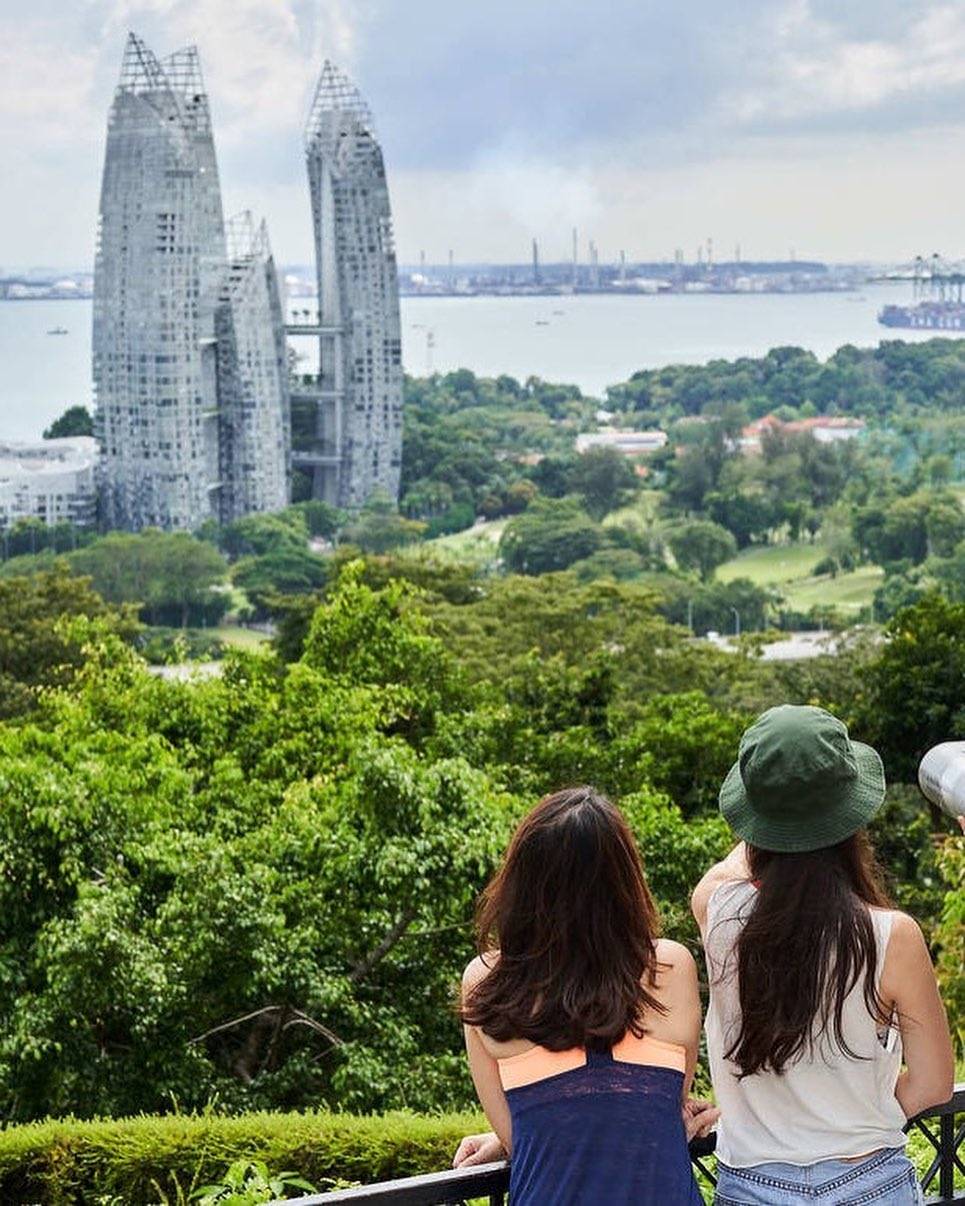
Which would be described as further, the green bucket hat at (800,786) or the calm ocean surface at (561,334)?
the calm ocean surface at (561,334)

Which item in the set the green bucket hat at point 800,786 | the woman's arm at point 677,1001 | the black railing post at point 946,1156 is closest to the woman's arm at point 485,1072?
the woman's arm at point 677,1001

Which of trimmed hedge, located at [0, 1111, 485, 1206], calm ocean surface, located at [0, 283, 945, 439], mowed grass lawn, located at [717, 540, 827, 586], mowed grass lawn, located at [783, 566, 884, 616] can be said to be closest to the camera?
trimmed hedge, located at [0, 1111, 485, 1206]

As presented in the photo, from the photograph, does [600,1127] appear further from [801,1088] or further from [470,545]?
[470,545]

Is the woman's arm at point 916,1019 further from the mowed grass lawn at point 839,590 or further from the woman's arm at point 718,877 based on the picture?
the mowed grass lawn at point 839,590

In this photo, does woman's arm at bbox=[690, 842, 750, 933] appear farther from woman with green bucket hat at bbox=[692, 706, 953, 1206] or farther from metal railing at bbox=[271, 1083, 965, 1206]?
metal railing at bbox=[271, 1083, 965, 1206]

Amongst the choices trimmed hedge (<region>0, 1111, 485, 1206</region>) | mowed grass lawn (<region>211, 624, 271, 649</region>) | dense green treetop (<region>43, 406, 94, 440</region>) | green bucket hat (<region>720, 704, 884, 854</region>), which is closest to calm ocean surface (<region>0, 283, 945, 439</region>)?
dense green treetop (<region>43, 406, 94, 440</region>)

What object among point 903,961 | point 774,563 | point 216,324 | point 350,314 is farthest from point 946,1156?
point 350,314

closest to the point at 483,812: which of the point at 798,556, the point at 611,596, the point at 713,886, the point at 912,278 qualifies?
the point at 713,886

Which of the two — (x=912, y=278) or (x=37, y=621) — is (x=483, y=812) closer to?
(x=37, y=621)
